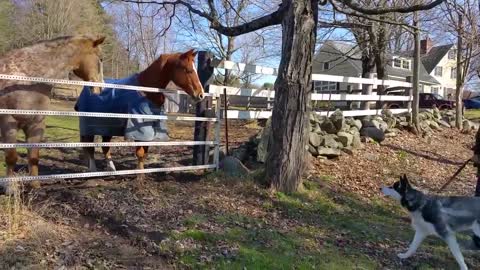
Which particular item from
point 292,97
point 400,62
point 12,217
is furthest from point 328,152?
point 400,62

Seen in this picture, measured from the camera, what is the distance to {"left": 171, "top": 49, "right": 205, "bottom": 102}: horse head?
784 cm

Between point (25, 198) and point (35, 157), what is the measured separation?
105 centimetres

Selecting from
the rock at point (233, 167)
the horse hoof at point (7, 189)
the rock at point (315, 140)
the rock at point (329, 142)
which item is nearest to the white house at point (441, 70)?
the rock at point (329, 142)

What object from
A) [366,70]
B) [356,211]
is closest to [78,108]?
[356,211]

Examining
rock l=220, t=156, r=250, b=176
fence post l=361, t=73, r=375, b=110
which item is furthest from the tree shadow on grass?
rock l=220, t=156, r=250, b=176

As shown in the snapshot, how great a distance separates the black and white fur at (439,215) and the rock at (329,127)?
5.20 metres

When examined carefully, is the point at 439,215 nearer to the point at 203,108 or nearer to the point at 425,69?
the point at 203,108

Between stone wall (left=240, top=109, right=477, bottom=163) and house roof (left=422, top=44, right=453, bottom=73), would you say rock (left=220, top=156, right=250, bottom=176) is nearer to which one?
stone wall (left=240, top=109, right=477, bottom=163)

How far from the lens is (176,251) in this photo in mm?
4996

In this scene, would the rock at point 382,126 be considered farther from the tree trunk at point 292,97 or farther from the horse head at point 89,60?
the horse head at point 89,60

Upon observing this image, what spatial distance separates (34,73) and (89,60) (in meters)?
0.95

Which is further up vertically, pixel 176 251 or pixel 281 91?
pixel 281 91

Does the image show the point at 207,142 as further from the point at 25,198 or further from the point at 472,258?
the point at 472,258

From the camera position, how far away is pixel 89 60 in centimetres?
754
